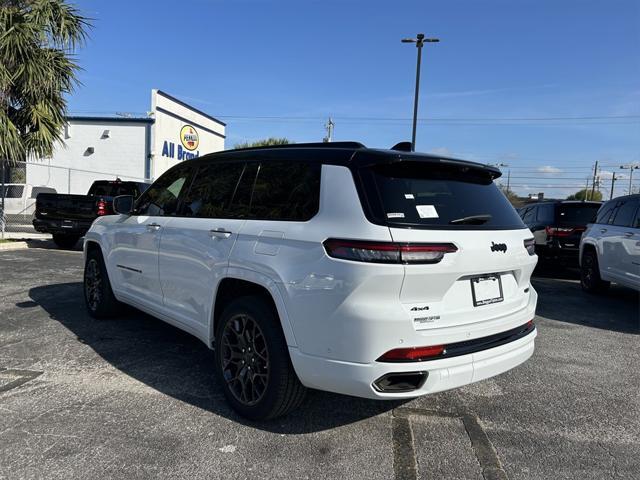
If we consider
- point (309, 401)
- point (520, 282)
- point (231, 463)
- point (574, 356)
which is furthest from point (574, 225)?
point (231, 463)

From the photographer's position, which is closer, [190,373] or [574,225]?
[190,373]

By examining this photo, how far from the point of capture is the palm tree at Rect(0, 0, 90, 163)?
431 inches

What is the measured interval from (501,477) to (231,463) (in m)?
1.51

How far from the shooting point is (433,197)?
9.88 feet

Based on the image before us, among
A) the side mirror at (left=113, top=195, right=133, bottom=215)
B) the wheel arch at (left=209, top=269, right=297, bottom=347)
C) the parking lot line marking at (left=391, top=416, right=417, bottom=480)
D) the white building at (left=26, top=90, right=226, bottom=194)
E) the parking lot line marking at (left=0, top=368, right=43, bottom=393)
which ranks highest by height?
the white building at (left=26, top=90, right=226, bottom=194)

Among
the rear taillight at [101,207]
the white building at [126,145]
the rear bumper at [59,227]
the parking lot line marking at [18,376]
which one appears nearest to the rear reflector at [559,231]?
the parking lot line marking at [18,376]

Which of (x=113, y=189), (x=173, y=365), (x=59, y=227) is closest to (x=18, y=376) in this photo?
(x=173, y=365)

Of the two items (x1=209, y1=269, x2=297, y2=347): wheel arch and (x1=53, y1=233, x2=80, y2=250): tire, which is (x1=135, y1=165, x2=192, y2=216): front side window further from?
(x1=53, y1=233, x2=80, y2=250): tire

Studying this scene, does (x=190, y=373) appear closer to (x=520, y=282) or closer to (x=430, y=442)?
(x=430, y=442)

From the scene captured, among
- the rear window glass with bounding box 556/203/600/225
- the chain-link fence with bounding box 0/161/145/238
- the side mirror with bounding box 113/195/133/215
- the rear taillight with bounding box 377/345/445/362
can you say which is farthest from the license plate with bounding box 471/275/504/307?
the chain-link fence with bounding box 0/161/145/238

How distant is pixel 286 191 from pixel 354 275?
883 mm

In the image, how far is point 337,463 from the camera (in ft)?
9.30

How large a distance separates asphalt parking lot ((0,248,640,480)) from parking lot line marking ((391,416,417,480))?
0.04 feet

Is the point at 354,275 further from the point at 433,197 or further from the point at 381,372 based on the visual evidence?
the point at 433,197
